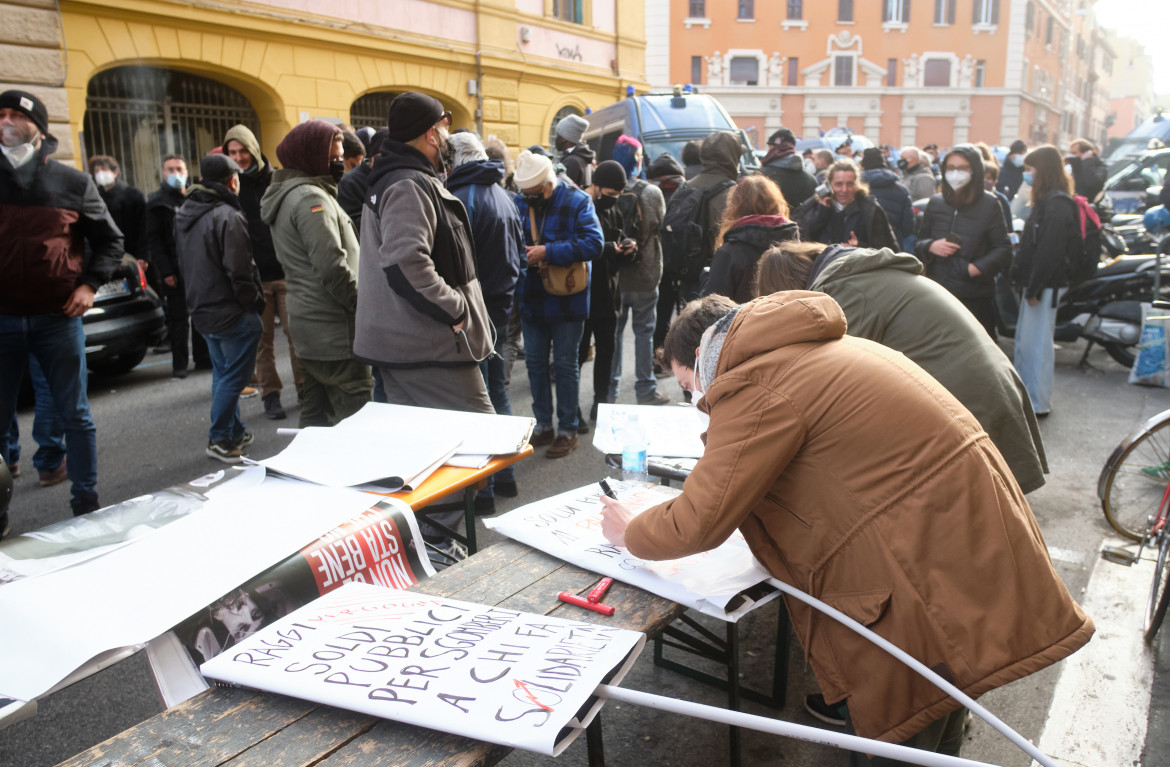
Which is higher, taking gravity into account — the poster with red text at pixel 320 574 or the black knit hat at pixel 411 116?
the black knit hat at pixel 411 116

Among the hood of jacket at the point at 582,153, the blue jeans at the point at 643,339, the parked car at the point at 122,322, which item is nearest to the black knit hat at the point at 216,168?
the parked car at the point at 122,322

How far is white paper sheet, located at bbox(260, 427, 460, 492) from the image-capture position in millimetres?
2398

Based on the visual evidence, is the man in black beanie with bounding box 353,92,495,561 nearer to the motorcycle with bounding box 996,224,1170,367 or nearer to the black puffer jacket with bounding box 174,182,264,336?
the black puffer jacket with bounding box 174,182,264,336

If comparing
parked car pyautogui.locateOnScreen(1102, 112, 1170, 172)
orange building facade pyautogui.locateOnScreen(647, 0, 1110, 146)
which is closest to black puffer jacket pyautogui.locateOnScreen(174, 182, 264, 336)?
parked car pyautogui.locateOnScreen(1102, 112, 1170, 172)

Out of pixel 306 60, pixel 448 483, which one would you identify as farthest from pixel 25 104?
pixel 306 60

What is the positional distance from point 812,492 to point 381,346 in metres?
2.29

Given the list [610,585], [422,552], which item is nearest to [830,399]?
[610,585]

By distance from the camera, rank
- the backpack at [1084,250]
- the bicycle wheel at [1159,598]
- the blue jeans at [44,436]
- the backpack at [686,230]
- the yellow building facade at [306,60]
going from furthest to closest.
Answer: the yellow building facade at [306,60]
the backpack at [686,230]
the backpack at [1084,250]
the blue jeans at [44,436]
the bicycle wheel at [1159,598]

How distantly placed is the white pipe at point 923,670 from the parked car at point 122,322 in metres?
6.13

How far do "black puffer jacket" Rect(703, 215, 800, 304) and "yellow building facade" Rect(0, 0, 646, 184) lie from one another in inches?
341

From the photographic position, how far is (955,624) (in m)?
1.59

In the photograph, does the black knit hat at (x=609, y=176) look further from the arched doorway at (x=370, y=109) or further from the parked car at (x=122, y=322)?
the arched doorway at (x=370, y=109)

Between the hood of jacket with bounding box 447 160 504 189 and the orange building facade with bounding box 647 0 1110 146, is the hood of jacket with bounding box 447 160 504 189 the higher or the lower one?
the lower one

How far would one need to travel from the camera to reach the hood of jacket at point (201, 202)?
4934mm
